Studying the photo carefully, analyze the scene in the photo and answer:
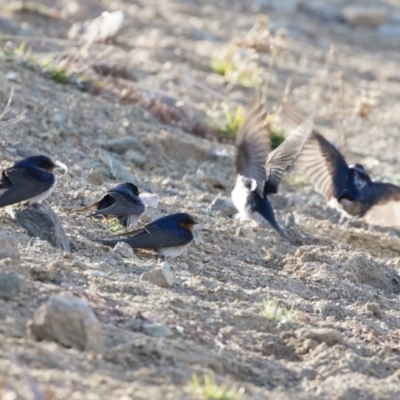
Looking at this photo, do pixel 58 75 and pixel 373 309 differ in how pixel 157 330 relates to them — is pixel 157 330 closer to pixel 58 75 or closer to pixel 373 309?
pixel 373 309

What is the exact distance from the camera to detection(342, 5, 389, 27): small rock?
22.9m

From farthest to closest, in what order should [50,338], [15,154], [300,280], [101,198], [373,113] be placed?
[373,113] → [15,154] → [101,198] → [300,280] → [50,338]

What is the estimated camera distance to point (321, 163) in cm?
1018

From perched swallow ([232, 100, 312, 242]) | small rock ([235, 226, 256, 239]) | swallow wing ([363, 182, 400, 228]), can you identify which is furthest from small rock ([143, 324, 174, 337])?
swallow wing ([363, 182, 400, 228])

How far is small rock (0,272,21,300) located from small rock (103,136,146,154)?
5028mm

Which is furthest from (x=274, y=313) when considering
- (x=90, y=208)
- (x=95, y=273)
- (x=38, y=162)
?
(x=38, y=162)

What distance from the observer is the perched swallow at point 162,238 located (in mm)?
6930

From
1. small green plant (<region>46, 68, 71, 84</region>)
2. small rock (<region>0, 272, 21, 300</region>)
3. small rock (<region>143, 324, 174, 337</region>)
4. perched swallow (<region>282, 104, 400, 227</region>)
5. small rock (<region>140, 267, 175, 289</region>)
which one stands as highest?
small rock (<region>0, 272, 21, 300</region>)

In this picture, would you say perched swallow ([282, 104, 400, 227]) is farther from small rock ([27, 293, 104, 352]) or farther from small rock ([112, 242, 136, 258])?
small rock ([27, 293, 104, 352])

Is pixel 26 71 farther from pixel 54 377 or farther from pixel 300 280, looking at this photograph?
pixel 54 377

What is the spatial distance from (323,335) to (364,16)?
18065 mm

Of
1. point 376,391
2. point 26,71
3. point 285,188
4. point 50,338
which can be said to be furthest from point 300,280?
point 26,71

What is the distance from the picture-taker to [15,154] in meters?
8.67

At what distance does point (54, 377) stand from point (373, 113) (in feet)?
38.9
